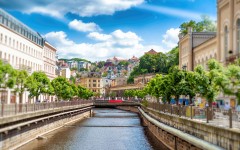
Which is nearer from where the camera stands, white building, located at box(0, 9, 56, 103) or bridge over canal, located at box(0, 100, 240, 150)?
bridge over canal, located at box(0, 100, 240, 150)

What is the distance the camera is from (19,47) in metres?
72.6

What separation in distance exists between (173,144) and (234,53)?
58.5 ft

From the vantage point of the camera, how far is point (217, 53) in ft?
175

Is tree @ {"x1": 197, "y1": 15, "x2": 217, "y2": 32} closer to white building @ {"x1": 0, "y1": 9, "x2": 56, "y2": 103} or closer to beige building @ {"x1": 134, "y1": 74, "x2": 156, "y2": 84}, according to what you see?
white building @ {"x1": 0, "y1": 9, "x2": 56, "y2": 103}

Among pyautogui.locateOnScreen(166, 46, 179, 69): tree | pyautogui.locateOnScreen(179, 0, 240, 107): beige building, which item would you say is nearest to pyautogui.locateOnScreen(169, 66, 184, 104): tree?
pyautogui.locateOnScreen(179, 0, 240, 107): beige building

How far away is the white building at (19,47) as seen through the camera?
209 ft

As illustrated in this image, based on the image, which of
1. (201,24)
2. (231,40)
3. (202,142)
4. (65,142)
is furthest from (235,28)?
(201,24)

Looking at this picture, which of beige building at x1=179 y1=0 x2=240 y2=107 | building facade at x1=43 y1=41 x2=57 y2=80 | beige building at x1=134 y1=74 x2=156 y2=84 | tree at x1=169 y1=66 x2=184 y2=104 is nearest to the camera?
beige building at x1=179 y1=0 x2=240 y2=107

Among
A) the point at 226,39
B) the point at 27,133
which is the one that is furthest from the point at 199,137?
the point at 226,39

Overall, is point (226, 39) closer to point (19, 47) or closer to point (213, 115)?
point (213, 115)

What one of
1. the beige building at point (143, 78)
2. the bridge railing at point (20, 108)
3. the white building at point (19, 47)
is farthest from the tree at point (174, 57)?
the bridge railing at point (20, 108)

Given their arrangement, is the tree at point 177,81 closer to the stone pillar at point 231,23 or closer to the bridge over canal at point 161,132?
the bridge over canal at point 161,132

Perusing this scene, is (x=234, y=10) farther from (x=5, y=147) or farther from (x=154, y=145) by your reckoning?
(x=5, y=147)

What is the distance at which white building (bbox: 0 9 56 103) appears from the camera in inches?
2502
